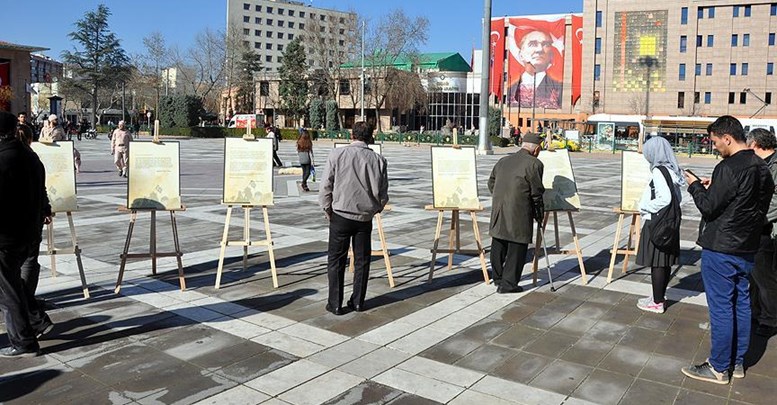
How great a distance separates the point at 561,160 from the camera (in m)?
7.99

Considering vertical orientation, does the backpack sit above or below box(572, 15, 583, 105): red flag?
below

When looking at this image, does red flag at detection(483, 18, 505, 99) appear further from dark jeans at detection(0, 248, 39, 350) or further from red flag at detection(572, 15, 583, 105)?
dark jeans at detection(0, 248, 39, 350)

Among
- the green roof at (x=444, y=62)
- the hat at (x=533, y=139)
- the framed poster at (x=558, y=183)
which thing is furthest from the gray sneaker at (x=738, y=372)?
the green roof at (x=444, y=62)

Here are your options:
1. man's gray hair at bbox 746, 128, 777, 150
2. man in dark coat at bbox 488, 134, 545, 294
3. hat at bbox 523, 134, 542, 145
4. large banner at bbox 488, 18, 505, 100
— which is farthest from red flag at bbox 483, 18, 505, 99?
man's gray hair at bbox 746, 128, 777, 150

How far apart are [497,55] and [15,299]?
82920 mm

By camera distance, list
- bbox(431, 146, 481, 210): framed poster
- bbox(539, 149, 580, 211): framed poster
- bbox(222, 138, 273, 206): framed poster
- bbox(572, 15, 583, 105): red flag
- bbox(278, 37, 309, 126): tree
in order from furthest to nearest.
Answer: bbox(572, 15, 583, 105): red flag
bbox(278, 37, 309, 126): tree
bbox(539, 149, 580, 211): framed poster
bbox(431, 146, 481, 210): framed poster
bbox(222, 138, 273, 206): framed poster

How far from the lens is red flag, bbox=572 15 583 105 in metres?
77.6

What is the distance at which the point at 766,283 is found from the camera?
5777 millimetres

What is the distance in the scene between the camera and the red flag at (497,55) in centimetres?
8231

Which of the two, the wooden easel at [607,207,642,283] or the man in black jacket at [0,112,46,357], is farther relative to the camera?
the wooden easel at [607,207,642,283]

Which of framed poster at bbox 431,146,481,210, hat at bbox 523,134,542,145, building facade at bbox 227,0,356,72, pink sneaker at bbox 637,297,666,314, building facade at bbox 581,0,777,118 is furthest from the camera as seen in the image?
building facade at bbox 227,0,356,72

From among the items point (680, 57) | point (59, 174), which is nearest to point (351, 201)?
point (59, 174)

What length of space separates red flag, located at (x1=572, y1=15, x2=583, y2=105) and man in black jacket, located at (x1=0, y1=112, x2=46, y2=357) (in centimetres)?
7863

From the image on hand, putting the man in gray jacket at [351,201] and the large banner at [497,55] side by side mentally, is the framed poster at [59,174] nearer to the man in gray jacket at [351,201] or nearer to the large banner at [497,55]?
the man in gray jacket at [351,201]
